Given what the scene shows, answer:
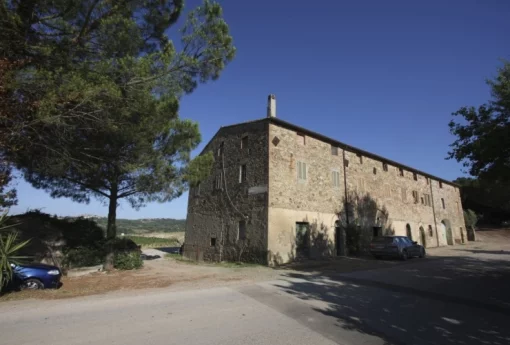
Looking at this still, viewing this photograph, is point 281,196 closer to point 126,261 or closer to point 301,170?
point 301,170

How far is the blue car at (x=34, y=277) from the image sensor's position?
8586 millimetres

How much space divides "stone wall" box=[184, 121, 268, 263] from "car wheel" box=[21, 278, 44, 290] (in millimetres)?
9927

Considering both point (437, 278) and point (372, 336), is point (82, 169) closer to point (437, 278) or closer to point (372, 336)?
point (372, 336)

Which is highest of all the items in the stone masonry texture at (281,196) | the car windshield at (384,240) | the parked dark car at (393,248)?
the stone masonry texture at (281,196)

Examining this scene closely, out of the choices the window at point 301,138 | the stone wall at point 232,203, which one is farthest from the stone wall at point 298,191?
the stone wall at point 232,203

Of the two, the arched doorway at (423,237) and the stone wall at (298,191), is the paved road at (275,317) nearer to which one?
the stone wall at (298,191)

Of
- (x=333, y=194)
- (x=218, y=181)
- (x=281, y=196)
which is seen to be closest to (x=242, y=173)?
(x=218, y=181)

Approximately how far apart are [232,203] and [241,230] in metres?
1.84

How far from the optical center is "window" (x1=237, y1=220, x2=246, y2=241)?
17641 millimetres

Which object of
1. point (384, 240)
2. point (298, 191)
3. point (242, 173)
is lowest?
point (384, 240)

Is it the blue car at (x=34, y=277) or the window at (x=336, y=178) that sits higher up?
the window at (x=336, y=178)

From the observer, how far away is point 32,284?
8828 mm

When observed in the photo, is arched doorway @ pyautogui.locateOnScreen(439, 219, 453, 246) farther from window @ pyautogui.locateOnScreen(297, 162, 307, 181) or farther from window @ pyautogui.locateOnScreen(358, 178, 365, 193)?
window @ pyautogui.locateOnScreen(297, 162, 307, 181)

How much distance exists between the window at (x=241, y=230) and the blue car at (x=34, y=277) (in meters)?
9.86
